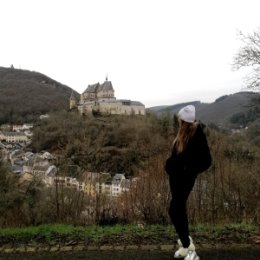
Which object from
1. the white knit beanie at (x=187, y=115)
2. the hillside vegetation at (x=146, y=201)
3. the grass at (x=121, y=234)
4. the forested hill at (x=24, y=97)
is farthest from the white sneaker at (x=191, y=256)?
the forested hill at (x=24, y=97)

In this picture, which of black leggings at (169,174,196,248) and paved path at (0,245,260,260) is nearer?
black leggings at (169,174,196,248)

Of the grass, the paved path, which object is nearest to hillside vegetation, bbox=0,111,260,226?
the grass

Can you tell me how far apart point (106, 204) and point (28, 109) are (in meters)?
112

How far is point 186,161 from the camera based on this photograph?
4059mm

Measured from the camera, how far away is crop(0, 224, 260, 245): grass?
4984 millimetres

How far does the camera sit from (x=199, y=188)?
6.34 meters

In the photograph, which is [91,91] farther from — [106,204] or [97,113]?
[106,204]

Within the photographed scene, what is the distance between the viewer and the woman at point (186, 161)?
406cm

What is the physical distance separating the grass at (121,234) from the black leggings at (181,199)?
2.49 feet

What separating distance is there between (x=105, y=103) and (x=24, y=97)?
116ft

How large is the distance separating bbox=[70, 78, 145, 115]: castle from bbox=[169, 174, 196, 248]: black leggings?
A: 84.2 meters

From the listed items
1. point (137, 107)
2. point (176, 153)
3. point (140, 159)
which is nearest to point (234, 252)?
point (176, 153)

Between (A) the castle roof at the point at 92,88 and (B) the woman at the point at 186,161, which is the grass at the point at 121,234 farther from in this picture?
(A) the castle roof at the point at 92,88

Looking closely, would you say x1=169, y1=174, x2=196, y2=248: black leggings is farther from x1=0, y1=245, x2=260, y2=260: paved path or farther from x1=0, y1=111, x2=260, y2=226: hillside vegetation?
x1=0, y1=111, x2=260, y2=226: hillside vegetation
